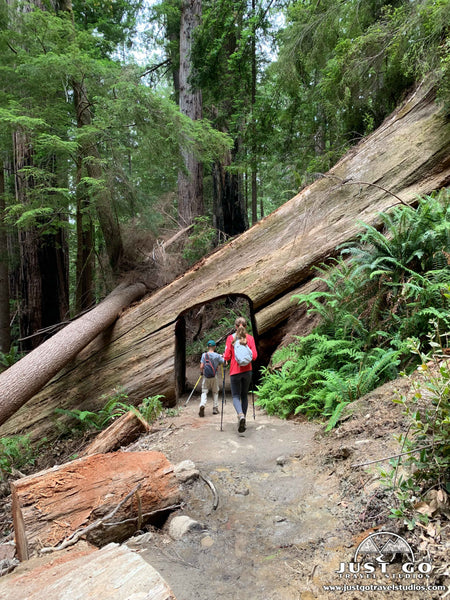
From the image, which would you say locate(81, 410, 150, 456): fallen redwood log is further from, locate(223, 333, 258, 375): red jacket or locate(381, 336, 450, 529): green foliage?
locate(381, 336, 450, 529): green foliage

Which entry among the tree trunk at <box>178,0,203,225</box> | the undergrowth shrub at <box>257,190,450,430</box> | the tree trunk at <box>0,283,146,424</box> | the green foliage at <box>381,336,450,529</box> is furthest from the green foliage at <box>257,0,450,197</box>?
the green foliage at <box>381,336,450,529</box>

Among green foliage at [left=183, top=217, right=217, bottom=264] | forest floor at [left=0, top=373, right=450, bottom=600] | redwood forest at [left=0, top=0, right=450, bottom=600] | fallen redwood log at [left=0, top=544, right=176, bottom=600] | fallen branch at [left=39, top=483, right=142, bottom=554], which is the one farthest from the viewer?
green foliage at [left=183, top=217, right=217, bottom=264]

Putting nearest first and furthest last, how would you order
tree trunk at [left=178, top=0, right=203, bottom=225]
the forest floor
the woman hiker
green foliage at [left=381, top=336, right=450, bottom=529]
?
1. the forest floor
2. green foliage at [left=381, top=336, right=450, bottom=529]
3. the woman hiker
4. tree trunk at [left=178, top=0, right=203, bottom=225]

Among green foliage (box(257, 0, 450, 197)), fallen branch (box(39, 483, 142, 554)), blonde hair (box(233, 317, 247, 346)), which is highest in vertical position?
green foliage (box(257, 0, 450, 197))

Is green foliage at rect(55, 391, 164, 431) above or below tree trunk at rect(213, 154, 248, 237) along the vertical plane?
below

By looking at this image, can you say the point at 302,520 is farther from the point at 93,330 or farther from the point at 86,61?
the point at 86,61

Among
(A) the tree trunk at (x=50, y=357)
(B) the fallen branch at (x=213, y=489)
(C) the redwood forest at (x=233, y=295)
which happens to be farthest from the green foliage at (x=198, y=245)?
(B) the fallen branch at (x=213, y=489)

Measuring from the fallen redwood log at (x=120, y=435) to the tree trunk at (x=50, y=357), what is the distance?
Result: 1.67 meters

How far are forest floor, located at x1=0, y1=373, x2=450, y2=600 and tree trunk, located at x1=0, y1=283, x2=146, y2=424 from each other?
2.77m

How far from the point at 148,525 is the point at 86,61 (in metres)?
8.54

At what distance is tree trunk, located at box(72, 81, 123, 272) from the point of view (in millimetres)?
8289

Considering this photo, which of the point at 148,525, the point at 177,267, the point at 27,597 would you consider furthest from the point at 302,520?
the point at 177,267

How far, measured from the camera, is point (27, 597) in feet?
6.64

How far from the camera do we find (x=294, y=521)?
3.09 m
